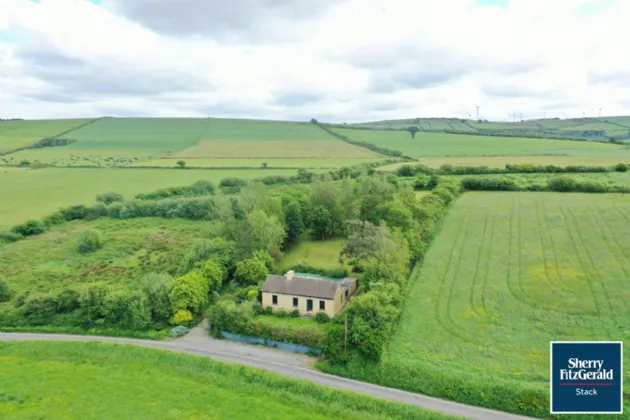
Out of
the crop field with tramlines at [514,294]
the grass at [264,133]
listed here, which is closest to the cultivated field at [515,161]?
the crop field with tramlines at [514,294]

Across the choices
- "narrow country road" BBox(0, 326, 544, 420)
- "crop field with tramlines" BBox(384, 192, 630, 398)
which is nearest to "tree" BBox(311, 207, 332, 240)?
"crop field with tramlines" BBox(384, 192, 630, 398)

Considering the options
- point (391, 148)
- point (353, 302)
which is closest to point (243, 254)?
point (353, 302)

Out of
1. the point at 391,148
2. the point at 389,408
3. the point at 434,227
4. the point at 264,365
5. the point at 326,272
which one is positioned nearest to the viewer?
the point at 389,408

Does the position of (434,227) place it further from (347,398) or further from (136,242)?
(136,242)

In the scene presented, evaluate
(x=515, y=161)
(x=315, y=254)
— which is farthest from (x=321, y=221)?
(x=515, y=161)

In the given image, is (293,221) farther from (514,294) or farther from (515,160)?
(515,160)
